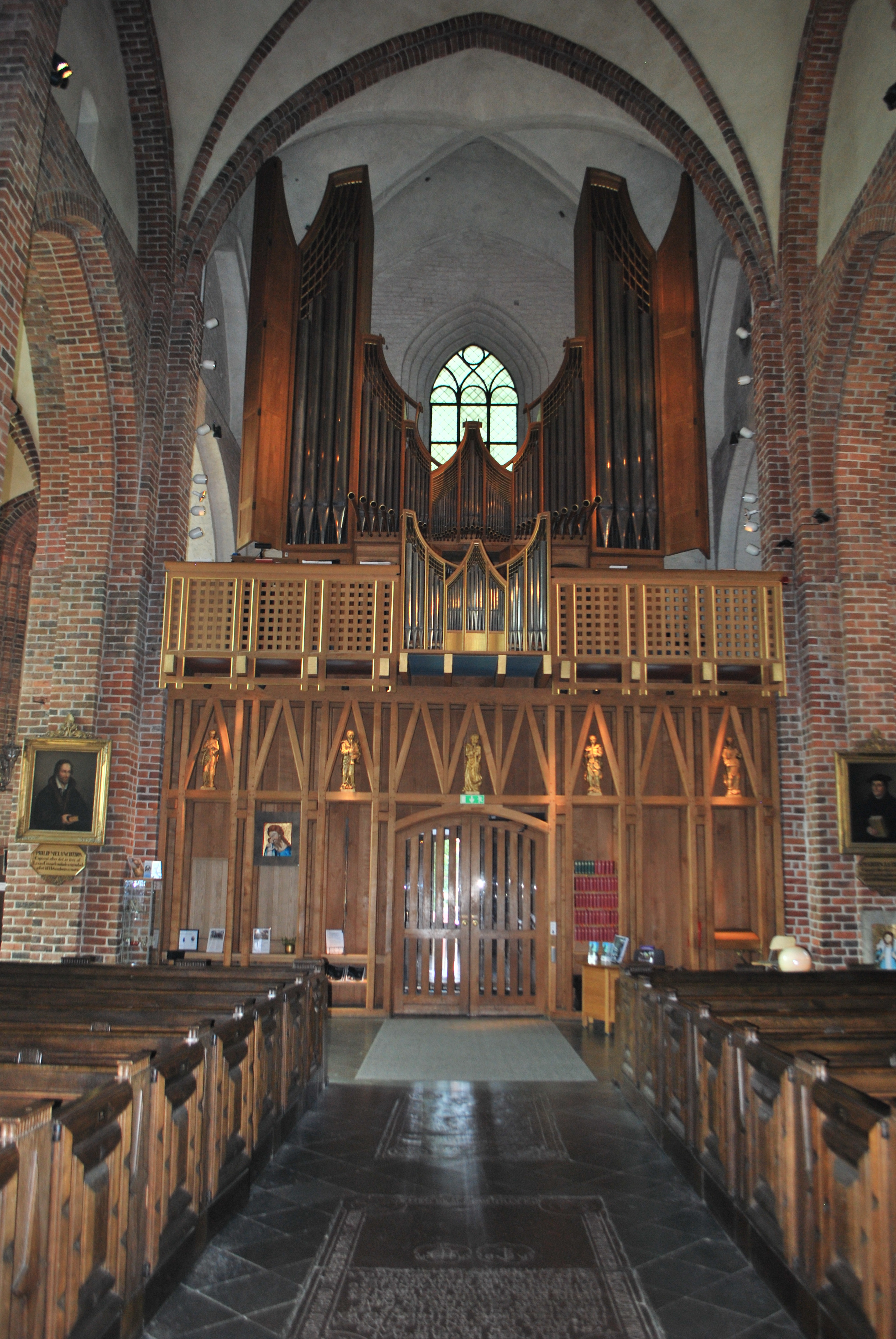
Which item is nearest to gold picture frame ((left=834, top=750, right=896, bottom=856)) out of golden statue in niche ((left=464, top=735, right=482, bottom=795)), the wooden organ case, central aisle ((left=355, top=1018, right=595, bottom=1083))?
the wooden organ case

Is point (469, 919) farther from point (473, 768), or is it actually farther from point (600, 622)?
point (600, 622)

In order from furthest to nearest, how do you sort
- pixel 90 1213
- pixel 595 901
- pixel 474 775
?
pixel 474 775 → pixel 595 901 → pixel 90 1213

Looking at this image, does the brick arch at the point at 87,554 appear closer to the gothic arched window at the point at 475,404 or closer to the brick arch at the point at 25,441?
the brick arch at the point at 25,441

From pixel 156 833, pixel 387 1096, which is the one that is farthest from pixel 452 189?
pixel 387 1096

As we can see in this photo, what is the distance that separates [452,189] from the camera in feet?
55.2

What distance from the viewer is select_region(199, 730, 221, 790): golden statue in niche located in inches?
464

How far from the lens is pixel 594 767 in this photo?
11.8 metres

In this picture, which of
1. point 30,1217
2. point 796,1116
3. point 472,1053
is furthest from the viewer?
point 472,1053

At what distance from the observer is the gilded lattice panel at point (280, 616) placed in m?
10.4

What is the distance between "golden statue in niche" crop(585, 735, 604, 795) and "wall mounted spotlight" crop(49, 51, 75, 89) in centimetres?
850

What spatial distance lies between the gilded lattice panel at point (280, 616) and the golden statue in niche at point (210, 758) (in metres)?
1.95

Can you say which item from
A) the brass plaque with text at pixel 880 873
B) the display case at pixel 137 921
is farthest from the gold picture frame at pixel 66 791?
the brass plaque with text at pixel 880 873

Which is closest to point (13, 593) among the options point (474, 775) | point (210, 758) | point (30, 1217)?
point (210, 758)

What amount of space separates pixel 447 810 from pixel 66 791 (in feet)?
14.1
